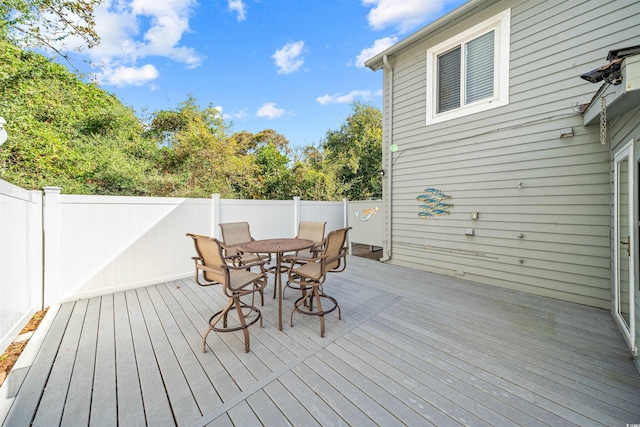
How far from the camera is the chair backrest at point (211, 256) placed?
2289mm

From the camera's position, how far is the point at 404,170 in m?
5.39

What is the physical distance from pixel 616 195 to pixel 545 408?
2545mm

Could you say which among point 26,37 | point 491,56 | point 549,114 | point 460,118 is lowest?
point 549,114

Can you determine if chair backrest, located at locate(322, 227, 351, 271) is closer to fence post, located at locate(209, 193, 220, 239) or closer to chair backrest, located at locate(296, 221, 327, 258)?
chair backrest, located at locate(296, 221, 327, 258)

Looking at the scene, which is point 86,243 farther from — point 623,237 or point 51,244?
point 623,237


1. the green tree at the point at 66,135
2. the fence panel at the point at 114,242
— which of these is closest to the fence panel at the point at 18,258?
the fence panel at the point at 114,242

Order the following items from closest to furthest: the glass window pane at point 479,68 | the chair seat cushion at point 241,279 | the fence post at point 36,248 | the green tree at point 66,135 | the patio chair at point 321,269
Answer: the chair seat cushion at point 241,279 → the patio chair at point 321,269 → the fence post at point 36,248 → the glass window pane at point 479,68 → the green tree at point 66,135

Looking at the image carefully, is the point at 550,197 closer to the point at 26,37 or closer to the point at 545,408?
the point at 545,408

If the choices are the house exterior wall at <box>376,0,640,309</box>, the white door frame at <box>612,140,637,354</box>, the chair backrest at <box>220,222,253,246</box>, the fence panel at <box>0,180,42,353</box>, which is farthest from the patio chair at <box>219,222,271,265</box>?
the white door frame at <box>612,140,637,354</box>

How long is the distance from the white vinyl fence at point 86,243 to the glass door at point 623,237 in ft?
18.4

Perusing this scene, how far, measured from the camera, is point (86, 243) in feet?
12.1

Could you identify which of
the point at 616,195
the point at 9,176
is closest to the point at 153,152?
the point at 9,176

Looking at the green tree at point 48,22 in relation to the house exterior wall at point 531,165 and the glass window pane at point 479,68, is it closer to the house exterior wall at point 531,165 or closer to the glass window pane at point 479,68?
the house exterior wall at point 531,165

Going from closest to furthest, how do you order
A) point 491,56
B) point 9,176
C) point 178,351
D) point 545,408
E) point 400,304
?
1. point 545,408
2. point 178,351
3. point 400,304
4. point 491,56
5. point 9,176
